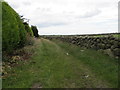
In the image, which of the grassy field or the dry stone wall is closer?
the grassy field

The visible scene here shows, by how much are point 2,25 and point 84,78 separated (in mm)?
6342

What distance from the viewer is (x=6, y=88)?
6.79m

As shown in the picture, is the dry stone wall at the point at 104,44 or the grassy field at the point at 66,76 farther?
the dry stone wall at the point at 104,44

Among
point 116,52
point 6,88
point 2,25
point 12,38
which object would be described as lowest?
point 6,88

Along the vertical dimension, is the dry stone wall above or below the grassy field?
above

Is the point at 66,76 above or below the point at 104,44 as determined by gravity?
below

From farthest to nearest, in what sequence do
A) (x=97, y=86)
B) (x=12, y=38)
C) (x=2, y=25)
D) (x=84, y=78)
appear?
1. (x=12, y=38)
2. (x=2, y=25)
3. (x=84, y=78)
4. (x=97, y=86)

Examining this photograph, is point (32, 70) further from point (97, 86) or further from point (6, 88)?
point (97, 86)

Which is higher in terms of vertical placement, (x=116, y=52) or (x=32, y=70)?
(x=116, y=52)

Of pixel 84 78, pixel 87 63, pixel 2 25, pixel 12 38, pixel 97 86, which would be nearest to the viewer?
pixel 97 86

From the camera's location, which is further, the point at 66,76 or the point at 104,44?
the point at 104,44

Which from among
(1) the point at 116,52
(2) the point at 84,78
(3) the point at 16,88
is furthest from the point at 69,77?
(1) the point at 116,52

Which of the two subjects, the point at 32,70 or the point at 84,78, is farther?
the point at 32,70

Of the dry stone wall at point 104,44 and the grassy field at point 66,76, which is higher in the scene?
the dry stone wall at point 104,44
